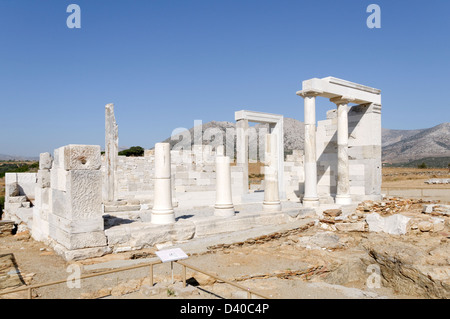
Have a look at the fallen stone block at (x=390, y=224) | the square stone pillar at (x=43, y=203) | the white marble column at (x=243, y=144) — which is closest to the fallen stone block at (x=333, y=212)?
the fallen stone block at (x=390, y=224)

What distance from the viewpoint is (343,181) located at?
1419cm

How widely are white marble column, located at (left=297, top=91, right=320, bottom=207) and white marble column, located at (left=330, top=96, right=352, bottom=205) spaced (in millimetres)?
1361

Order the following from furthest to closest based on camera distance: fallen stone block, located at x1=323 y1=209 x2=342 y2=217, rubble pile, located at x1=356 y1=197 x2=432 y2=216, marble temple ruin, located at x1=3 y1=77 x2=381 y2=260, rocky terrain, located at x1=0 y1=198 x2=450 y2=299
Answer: rubble pile, located at x1=356 y1=197 x2=432 y2=216, fallen stone block, located at x1=323 y1=209 x2=342 y2=217, marble temple ruin, located at x1=3 y1=77 x2=381 y2=260, rocky terrain, located at x1=0 y1=198 x2=450 y2=299

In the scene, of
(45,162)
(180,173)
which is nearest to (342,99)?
(180,173)

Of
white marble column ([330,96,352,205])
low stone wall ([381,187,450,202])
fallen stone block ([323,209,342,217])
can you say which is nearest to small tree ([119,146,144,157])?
low stone wall ([381,187,450,202])

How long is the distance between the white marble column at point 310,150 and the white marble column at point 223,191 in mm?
4028

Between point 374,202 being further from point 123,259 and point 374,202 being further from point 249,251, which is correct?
point 123,259

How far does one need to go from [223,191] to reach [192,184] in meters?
9.40

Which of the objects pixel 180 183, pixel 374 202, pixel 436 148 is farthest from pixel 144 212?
pixel 436 148

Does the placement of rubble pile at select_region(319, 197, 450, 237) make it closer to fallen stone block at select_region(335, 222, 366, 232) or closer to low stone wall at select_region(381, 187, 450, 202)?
fallen stone block at select_region(335, 222, 366, 232)

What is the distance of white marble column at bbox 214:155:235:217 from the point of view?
10.5m

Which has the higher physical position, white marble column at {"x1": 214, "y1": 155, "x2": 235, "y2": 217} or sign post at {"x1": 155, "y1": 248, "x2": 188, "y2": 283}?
white marble column at {"x1": 214, "y1": 155, "x2": 235, "y2": 217}

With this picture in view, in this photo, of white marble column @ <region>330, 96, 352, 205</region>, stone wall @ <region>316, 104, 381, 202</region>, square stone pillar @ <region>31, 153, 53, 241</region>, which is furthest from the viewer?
stone wall @ <region>316, 104, 381, 202</region>

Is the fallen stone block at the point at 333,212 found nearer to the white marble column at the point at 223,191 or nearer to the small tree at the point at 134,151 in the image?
the white marble column at the point at 223,191
